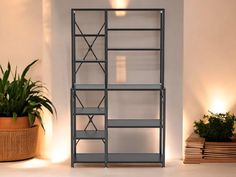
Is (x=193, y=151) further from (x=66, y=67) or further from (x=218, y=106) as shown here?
(x=66, y=67)

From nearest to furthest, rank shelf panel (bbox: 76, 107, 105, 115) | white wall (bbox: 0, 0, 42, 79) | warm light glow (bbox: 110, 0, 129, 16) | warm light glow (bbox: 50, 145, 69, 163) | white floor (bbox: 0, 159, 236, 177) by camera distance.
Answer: white floor (bbox: 0, 159, 236, 177) < shelf panel (bbox: 76, 107, 105, 115) < warm light glow (bbox: 110, 0, 129, 16) < warm light glow (bbox: 50, 145, 69, 163) < white wall (bbox: 0, 0, 42, 79)

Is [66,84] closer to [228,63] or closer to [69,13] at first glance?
[69,13]

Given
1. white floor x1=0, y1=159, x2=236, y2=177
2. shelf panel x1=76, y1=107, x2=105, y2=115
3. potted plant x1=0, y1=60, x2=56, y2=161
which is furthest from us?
potted plant x1=0, y1=60, x2=56, y2=161

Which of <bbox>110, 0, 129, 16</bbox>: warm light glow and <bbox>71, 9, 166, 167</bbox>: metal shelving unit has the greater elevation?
<bbox>110, 0, 129, 16</bbox>: warm light glow

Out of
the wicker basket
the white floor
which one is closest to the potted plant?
the wicker basket

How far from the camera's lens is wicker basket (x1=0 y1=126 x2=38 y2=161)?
221 inches

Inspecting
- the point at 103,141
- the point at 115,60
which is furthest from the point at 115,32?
the point at 103,141

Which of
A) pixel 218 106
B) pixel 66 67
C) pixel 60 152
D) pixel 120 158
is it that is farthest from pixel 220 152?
pixel 66 67

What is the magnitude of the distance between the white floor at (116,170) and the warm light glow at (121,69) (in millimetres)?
909

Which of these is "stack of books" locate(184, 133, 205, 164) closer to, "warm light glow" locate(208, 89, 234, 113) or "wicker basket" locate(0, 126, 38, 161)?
"warm light glow" locate(208, 89, 234, 113)

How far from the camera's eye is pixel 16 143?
5.66 metres

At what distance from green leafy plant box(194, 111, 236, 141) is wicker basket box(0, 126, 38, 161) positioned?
168cm

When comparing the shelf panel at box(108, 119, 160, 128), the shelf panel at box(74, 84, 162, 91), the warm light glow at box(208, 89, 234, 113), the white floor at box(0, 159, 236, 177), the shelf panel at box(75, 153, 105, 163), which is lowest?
the white floor at box(0, 159, 236, 177)

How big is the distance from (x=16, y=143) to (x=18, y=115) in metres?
0.29
